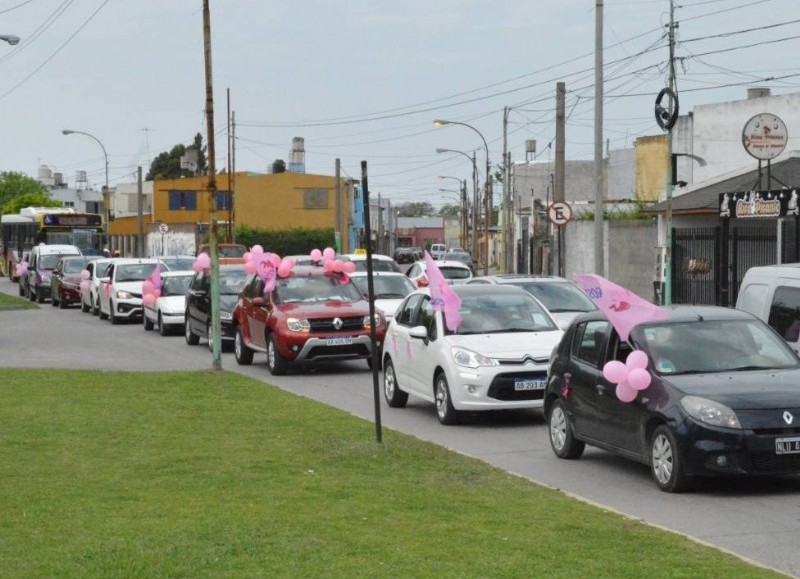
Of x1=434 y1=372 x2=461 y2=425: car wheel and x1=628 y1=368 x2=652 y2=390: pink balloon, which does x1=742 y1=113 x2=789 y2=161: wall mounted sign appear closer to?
x1=434 y1=372 x2=461 y2=425: car wheel

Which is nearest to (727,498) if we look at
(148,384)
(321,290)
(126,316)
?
(148,384)

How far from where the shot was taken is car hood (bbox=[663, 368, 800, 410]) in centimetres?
1116

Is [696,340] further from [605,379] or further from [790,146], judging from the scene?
[790,146]

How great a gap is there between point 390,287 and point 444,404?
1162cm

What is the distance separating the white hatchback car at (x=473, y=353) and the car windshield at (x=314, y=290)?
5481 millimetres

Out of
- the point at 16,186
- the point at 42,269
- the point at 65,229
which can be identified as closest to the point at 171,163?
the point at 16,186

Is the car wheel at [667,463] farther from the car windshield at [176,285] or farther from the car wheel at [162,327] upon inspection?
the car windshield at [176,285]

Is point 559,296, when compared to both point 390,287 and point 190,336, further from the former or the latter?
point 190,336

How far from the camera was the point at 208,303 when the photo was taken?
96.4 feet

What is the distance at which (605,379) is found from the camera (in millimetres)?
12625

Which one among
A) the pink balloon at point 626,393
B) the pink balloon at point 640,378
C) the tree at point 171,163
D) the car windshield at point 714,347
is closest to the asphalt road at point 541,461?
the pink balloon at point 626,393

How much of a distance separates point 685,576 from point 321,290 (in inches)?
671

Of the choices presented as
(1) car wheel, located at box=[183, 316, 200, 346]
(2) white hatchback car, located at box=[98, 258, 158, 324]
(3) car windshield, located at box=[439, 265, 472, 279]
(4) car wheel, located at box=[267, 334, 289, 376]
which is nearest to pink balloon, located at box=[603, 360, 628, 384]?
(4) car wheel, located at box=[267, 334, 289, 376]

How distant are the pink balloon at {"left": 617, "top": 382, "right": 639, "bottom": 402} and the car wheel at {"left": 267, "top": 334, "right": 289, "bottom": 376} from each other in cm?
1191
